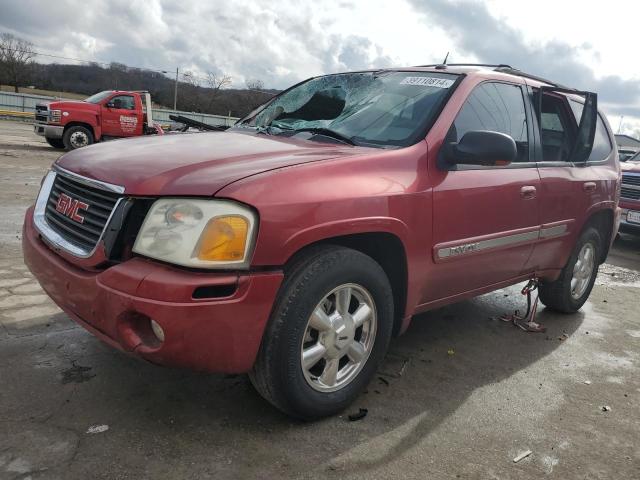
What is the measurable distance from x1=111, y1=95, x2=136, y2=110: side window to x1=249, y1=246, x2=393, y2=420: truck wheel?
46.7ft

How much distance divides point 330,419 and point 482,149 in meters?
1.55

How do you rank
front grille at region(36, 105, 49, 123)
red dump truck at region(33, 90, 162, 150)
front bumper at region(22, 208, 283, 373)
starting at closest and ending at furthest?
front bumper at region(22, 208, 283, 373), red dump truck at region(33, 90, 162, 150), front grille at region(36, 105, 49, 123)

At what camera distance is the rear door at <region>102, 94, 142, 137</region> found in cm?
1508

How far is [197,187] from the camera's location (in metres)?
2.24

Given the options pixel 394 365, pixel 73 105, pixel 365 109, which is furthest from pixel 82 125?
pixel 394 365

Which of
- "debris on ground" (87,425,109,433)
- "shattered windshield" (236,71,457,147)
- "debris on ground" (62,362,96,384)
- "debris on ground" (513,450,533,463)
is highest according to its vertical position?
"shattered windshield" (236,71,457,147)

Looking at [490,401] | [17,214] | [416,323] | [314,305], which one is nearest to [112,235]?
[314,305]

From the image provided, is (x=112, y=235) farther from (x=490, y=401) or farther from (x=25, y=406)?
(x=490, y=401)

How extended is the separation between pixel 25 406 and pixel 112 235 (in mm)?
958

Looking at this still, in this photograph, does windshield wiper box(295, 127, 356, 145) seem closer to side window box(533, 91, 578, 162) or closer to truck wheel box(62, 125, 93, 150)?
side window box(533, 91, 578, 162)

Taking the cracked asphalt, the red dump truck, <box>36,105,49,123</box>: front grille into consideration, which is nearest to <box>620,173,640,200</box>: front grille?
the cracked asphalt

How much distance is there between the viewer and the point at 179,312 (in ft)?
6.94

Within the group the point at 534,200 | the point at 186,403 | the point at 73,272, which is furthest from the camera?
the point at 534,200

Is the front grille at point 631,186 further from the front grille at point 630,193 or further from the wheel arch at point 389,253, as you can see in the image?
the wheel arch at point 389,253
